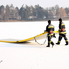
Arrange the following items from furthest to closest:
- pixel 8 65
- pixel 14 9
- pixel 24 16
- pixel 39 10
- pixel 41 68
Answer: pixel 14 9, pixel 39 10, pixel 24 16, pixel 8 65, pixel 41 68

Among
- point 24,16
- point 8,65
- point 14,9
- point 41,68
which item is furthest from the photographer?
point 14,9

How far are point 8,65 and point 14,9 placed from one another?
120 meters

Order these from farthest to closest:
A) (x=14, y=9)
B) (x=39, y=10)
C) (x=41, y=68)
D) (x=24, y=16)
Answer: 1. (x=14, y=9)
2. (x=39, y=10)
3. (x=24, y=16)
4. (x=41, y=68)

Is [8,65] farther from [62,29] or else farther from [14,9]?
[14,9]

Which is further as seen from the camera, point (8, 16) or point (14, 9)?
point (14, 9)

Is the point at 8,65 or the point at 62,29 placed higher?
the point at 62,29

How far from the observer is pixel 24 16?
4129 inches

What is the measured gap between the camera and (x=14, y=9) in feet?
397

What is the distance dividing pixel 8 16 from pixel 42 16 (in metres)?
25.5

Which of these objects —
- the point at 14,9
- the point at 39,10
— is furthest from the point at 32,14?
the point at 14,9

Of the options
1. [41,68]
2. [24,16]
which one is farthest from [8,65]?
[24,16]

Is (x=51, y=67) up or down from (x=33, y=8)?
down

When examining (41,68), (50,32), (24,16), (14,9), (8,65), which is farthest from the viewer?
(14,9)

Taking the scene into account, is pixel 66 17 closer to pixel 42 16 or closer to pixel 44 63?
pixel 42 16
